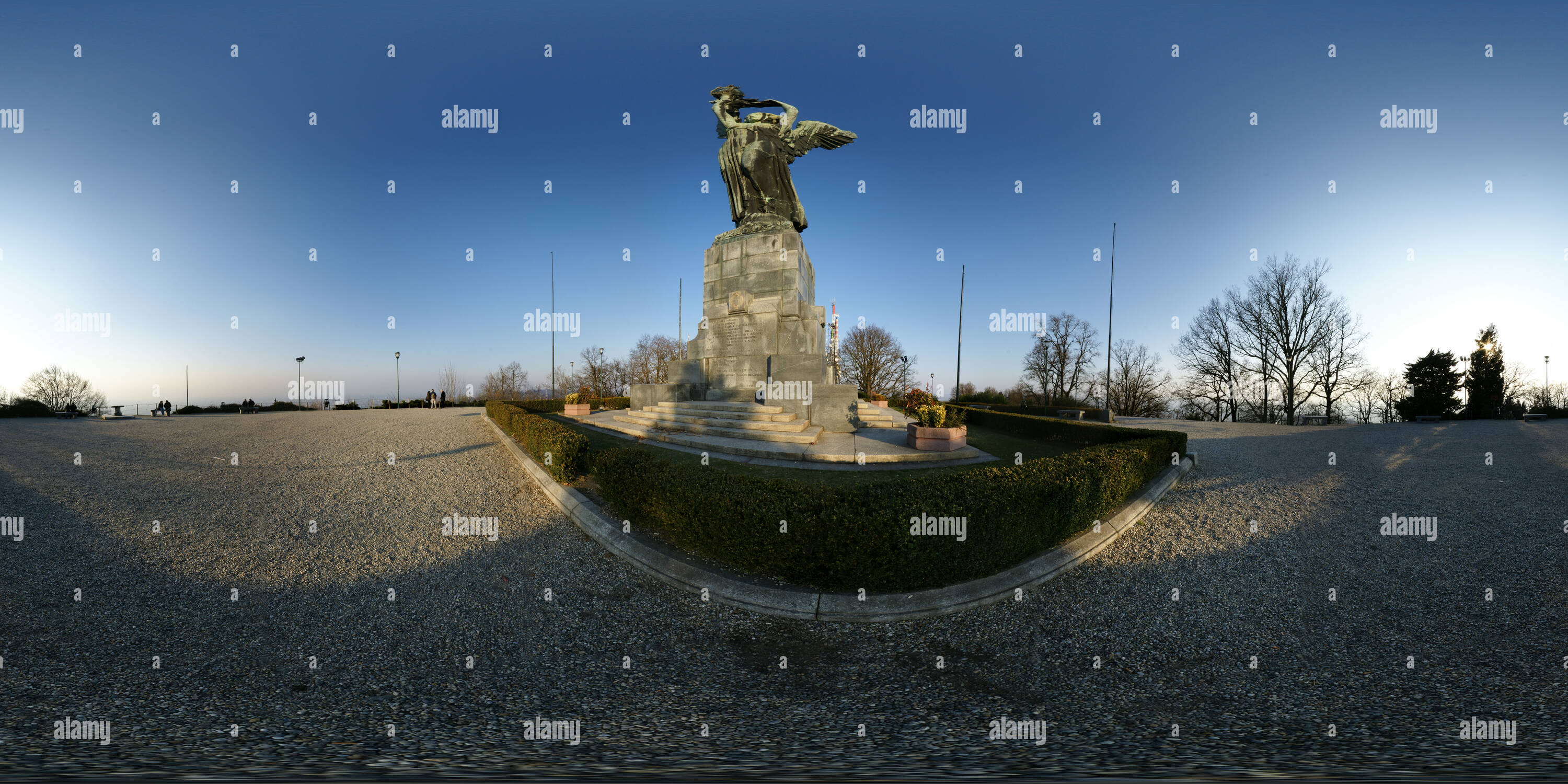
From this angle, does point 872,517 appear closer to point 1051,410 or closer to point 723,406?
point 723,406

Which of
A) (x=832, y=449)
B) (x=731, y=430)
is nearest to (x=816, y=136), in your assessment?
(x=731, y=430)

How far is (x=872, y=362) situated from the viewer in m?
46.8

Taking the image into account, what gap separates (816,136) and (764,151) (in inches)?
81.1

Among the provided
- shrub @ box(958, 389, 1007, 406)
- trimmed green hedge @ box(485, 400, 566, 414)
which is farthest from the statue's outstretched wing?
shrub @ box(958, 389, 1007, 406)

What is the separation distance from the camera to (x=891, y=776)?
10.1ft

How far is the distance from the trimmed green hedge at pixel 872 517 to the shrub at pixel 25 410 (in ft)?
100

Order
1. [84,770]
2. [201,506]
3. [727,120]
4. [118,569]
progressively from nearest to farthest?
[84,770] < [118,569] < [201,506] < [727,120]

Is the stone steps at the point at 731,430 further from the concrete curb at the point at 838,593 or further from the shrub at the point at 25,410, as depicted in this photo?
the shrub at the point at 25,410

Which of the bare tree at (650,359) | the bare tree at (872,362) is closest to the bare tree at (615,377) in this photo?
the bare tree at (650,359)

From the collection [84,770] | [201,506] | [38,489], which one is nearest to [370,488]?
[201,506]

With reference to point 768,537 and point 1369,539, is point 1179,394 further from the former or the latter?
point 768,537

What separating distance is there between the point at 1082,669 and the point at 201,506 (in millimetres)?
11998

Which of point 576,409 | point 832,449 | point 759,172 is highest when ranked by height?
point 759,172

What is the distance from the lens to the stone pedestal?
15.5 meters
